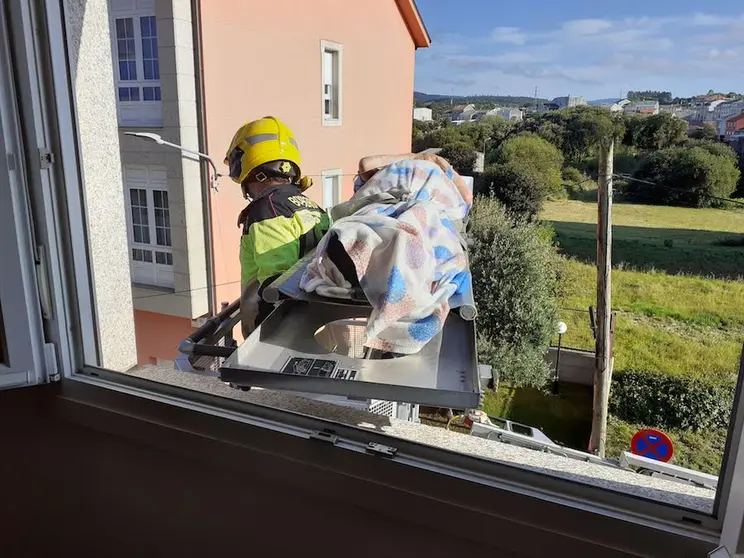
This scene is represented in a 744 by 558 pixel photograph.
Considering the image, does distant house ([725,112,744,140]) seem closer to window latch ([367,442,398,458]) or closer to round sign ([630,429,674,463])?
window latch ([367,442,398,458])

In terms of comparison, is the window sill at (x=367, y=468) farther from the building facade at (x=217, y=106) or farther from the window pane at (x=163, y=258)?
the window pane at (x=163, y=258)

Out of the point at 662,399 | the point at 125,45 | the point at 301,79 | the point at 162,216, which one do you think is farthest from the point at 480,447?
the point at 301,79

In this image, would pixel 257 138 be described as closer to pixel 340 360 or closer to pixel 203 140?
pixel 340 360

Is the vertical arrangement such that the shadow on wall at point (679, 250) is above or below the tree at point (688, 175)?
below

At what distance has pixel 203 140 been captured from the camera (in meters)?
5.05

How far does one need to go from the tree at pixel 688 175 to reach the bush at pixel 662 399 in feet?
6.14

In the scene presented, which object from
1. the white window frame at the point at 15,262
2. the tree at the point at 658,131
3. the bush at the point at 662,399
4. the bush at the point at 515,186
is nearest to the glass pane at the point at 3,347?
the white window frame at the point at 15,262

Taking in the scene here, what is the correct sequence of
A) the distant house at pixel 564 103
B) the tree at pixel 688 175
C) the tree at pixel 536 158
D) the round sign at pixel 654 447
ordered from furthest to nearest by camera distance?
the round sign at pixel 654 447 < the tree at pixel 536 158 < the distant house at pixel 564 103 < the tree at pixel 688 175

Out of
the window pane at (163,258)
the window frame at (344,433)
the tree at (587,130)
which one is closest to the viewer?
the window frame at (344,433)

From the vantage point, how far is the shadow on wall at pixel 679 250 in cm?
156

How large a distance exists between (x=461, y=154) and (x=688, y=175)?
2.74 ft

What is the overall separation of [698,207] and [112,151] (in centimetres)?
137

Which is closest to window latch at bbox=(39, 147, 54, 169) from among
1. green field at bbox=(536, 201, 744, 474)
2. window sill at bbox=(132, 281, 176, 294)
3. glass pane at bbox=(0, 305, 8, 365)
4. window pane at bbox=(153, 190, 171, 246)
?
glass pane at bbox=(0, 305, 8, 365)

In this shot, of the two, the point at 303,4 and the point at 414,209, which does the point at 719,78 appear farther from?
the point at 303,4
